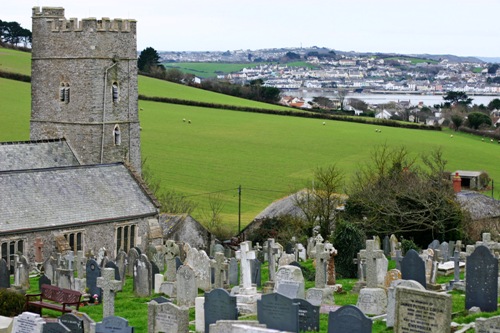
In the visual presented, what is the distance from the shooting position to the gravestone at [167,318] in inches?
856

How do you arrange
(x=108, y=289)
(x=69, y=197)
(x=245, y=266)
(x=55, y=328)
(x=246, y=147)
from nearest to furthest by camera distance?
(x=55, y=328) < (x=108, y=289) < (x=245, y=266) < (x=69, y=197) < (x=246, y=147)

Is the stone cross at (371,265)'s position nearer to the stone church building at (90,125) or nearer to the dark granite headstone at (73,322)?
the dark granite headstone at (73,322)

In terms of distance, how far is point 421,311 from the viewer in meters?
19.7

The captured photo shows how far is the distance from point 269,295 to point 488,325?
182 inches

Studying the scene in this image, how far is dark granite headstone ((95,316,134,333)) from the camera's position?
70.4ft

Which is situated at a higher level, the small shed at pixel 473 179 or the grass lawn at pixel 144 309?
the grass lawn at pixel 144 309

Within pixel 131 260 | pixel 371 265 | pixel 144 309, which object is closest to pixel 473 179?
pixel 131 260

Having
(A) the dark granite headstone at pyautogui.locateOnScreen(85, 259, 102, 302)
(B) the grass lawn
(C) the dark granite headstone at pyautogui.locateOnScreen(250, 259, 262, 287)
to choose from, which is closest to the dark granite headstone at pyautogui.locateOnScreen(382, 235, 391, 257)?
(B) the grass lawn

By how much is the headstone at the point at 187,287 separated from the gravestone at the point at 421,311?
768 cm

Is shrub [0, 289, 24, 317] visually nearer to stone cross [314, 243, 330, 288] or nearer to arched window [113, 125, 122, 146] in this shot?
stone cross [314, 243, 330, 288]

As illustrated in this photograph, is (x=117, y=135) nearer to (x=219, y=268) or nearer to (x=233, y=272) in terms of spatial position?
(x=233, y=272)

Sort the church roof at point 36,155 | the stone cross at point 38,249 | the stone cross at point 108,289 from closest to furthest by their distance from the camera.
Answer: the stone cross at point 108,289, the stone cross at point 38,249, the church roof at point 36,155

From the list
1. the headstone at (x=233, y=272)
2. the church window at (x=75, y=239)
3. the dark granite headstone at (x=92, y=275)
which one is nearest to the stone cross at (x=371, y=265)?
the headstone at (x=233, y=272)

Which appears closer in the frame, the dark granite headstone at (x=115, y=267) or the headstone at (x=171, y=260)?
the headstone at (x=171, y=260)
